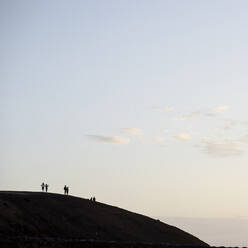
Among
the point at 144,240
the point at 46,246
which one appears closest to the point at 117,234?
the point at 144,240

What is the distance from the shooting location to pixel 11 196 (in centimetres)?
8044

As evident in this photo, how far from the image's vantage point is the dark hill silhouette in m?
70.1

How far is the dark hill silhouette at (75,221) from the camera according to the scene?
70125mm

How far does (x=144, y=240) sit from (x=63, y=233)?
1216cm

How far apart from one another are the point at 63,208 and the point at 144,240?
10347 millimetres

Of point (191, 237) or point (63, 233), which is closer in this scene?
point (63, 233)

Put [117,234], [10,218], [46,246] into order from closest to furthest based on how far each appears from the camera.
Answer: [46,246]
[10,218]
[117,234]

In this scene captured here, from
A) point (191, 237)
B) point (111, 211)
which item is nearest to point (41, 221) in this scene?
point (111, 211)

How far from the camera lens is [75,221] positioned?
78.7 metres

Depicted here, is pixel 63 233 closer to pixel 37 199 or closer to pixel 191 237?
pixel 37 199

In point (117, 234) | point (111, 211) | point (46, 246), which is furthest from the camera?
point (111, 211)

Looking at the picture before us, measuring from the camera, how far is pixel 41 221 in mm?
72875

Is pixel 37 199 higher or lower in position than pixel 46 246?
higher

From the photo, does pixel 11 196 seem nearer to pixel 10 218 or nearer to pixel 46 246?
pixel 10 218
